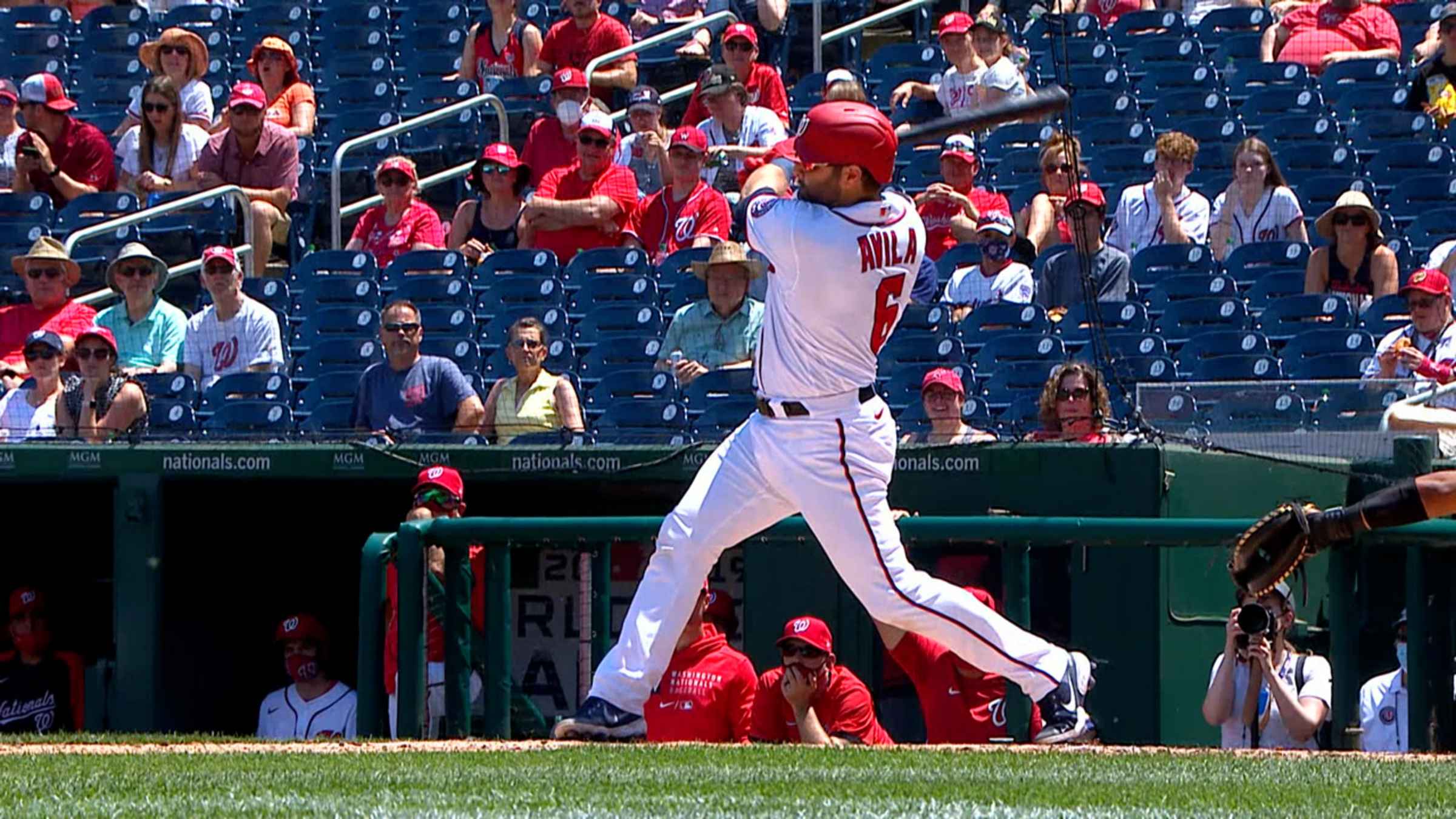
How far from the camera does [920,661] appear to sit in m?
6.46

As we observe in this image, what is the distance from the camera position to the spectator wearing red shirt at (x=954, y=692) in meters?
6.44

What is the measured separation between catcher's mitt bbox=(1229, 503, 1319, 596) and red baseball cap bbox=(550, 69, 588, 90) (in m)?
7.11

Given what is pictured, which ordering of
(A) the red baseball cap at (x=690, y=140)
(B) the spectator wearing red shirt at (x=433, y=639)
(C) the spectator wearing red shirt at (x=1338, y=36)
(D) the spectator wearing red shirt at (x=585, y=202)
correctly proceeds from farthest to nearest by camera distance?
(C) the spectator wearing red shirt at (x=1338, y=36)
(D) the spectator wearing red shirt at (x=585, y=202)
(A) the red baseball cap at (x=690, y=140)
(B) the spectator wearing red shirt at (x=433, y=639)

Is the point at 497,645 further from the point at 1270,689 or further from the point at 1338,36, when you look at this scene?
the point at 1338,36

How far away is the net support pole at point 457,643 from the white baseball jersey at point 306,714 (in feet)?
7.09

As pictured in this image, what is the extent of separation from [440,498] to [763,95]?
521cm

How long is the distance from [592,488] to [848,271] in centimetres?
411

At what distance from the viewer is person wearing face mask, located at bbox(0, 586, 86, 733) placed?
928 cm

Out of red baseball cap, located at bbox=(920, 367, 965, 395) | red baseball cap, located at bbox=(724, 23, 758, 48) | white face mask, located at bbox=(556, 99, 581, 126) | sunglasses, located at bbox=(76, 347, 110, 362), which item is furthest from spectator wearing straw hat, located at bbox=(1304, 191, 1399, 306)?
sunglasses, located at bbox=(76, 347, 110, 362)

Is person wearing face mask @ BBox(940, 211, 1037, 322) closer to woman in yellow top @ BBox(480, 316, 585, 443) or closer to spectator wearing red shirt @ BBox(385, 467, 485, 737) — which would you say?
woman in yellow top @ BBox(480, 316, 585, 443)

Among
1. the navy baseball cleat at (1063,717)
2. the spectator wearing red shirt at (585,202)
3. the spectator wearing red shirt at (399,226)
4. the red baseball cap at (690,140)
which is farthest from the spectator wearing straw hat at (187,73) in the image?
the navy baseball cleat at (1063,717)

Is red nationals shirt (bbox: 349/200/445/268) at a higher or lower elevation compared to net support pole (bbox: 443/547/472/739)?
higher

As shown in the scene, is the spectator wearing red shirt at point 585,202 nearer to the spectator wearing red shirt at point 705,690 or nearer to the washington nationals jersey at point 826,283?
the spectator wearing red shirt at point 705,690

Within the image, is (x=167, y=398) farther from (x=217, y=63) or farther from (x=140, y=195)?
(x=217, y=63)
